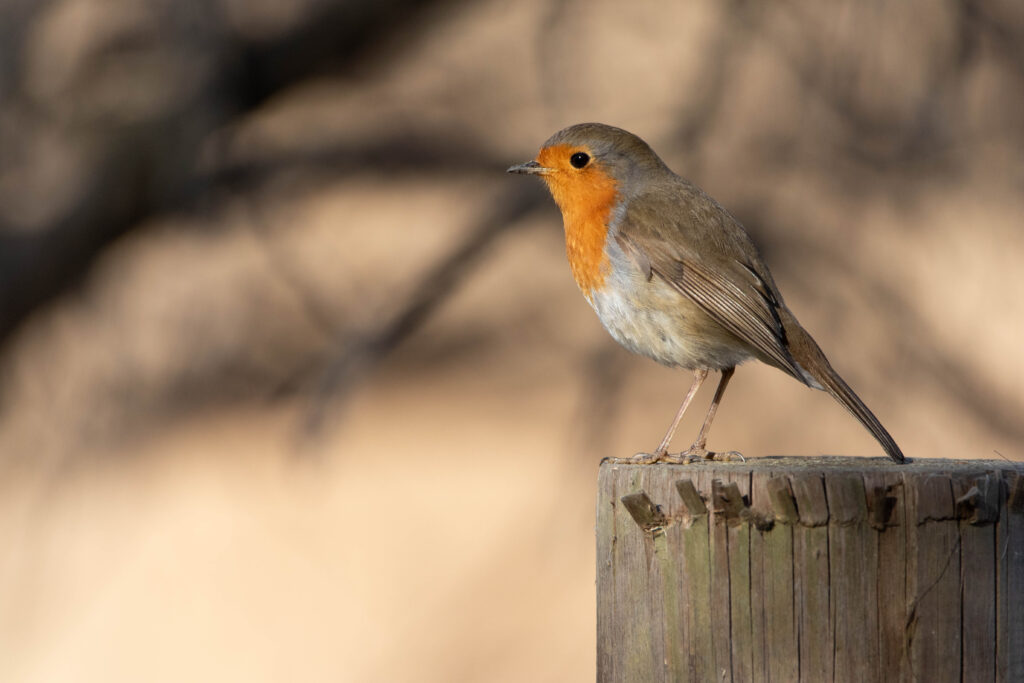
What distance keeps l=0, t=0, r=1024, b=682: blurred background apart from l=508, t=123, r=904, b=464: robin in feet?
5.01

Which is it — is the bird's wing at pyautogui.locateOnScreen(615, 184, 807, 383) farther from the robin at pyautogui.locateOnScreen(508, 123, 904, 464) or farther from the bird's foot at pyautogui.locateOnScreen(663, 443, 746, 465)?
the bird's foot at pyautogui.locateOnScreen(663, 443, 746, 465)

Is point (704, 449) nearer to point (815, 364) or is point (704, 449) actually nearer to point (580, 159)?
point (815, 364)

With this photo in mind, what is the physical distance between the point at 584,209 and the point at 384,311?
1.73 m

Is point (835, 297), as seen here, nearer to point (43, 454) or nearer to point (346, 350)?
point (346, 350)

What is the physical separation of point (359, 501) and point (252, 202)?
139 centimetres

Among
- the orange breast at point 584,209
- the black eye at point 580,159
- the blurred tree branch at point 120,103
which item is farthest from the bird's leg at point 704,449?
the blurred tree branch at point 120,103

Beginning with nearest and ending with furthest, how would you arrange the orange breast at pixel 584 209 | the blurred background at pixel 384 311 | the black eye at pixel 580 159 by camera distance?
the orange breast at pixel 584 209, the black eye at pixel 580 159, the blurred background at pixel 384 311

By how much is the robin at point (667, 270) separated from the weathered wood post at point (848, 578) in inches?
31.1

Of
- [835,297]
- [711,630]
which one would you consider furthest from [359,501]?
[711,630]

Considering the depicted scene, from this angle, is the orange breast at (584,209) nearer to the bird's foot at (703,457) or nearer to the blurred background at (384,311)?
the bird's foot at (703,457)

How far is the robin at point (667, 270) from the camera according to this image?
3.11 meters

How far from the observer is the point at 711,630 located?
216 centimetres

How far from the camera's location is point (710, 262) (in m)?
3.19

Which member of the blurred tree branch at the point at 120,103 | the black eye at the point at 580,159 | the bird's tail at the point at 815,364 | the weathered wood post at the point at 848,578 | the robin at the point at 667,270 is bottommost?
the weathered wood post at the point at 848,578
